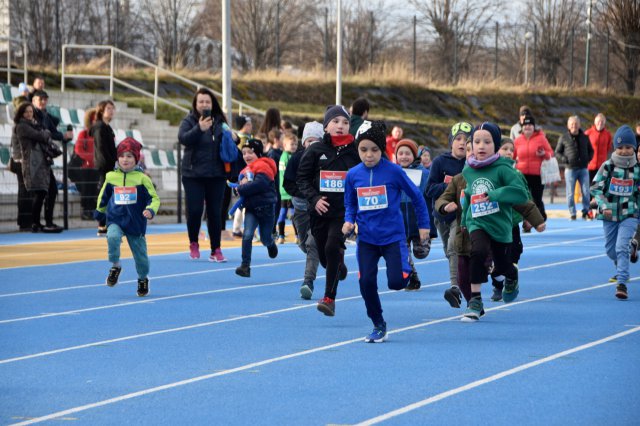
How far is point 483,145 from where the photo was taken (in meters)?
10.1

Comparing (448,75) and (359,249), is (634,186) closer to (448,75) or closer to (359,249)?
(359,249)

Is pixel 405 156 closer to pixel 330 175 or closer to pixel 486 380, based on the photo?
pixel 330 175

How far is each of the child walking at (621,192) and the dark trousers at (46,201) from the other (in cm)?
1015

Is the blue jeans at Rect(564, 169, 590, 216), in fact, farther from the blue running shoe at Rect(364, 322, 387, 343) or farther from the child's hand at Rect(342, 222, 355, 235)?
the blue running shoe at Rect(364, 322, 387, 343)

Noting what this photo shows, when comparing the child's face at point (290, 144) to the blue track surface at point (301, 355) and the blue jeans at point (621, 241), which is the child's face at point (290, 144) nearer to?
the blue track surface at point (301, 355)

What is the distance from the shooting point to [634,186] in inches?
486

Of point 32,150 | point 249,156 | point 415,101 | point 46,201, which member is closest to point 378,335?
point 249,156

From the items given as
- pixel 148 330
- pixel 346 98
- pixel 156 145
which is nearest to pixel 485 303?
pixel 148 330

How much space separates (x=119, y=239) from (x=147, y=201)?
1.65 ft

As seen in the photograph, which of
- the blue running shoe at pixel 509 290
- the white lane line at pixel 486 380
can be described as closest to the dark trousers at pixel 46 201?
the blue running shoe at pixel 509 290

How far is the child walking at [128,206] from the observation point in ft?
39.8

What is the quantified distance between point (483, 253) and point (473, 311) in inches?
20.2

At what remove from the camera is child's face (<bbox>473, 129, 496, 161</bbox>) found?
1015 centimetres

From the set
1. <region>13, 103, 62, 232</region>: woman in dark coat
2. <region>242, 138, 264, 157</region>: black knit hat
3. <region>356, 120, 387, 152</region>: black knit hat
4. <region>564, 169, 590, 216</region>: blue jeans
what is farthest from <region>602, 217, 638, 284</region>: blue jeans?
<region>564, 169, 590, 216</region>: blue jeans
